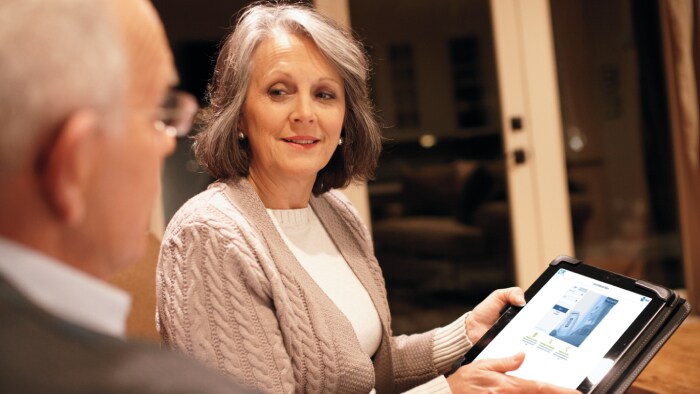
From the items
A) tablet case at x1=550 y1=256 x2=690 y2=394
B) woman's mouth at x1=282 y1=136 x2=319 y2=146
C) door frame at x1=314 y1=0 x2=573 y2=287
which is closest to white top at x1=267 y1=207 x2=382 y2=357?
woman's mouth at x1=282 y1=136 x2=319 y2=146

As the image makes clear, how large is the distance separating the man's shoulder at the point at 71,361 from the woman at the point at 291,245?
671 millimetres

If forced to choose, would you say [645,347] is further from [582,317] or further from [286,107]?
[286,107]

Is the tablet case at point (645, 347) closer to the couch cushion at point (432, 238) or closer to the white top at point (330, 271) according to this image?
the white top at point (330, 271)

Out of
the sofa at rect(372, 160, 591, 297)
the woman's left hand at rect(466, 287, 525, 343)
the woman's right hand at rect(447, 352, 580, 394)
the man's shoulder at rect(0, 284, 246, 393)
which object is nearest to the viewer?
the man's shoulder at rect(0, 284, 246, 393)

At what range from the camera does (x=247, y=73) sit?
1.40m

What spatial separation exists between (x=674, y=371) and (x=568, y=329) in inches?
10.9

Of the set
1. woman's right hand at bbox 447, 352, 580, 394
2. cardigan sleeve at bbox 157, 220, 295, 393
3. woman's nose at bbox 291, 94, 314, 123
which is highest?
woman's nose at bbox 291, 94, 314, 123

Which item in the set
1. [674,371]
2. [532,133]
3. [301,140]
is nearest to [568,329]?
[674,371]

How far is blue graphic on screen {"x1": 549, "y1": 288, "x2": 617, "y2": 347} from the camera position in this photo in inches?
43.4

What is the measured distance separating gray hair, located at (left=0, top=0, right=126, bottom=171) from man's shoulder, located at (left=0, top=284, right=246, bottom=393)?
112 millimetres

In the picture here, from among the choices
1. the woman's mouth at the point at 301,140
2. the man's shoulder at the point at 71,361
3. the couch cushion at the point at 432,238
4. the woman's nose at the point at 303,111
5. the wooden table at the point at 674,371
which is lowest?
the couch cushion at the point at 432,238

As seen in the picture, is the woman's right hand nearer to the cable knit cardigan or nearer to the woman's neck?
the cable knit cardigan

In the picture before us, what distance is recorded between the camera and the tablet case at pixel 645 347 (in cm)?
99

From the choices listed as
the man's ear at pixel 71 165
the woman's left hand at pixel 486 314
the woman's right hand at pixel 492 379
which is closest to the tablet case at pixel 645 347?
the woman's right hand at pixel 492 379
